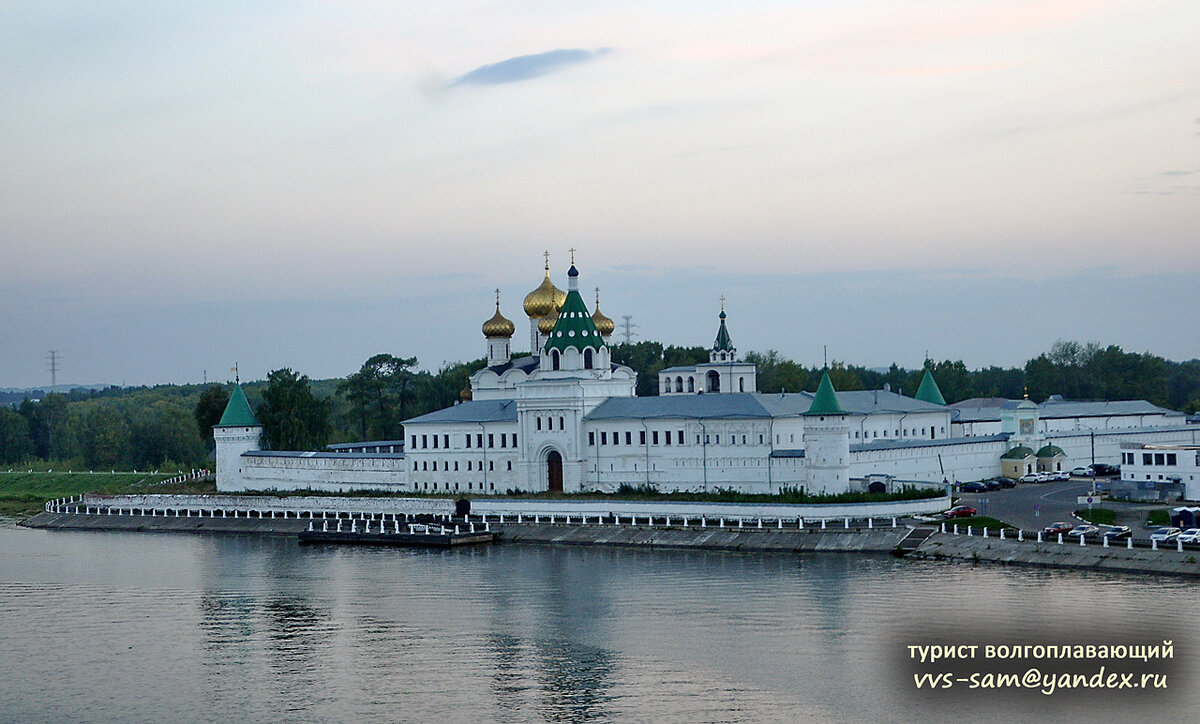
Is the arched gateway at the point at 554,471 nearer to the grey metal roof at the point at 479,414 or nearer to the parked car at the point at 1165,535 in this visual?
the grey metal roof at the point at 479,414

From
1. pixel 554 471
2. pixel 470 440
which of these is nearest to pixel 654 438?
pixel 554 471

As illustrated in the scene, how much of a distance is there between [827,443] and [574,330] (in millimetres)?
12073

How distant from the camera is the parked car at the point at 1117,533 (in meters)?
41.1

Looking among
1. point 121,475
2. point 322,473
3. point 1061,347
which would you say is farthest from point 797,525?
point 1061,347

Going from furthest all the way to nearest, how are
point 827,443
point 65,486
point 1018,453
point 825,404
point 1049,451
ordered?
point 65,486
point 1049,451
point 1018,453
point 827,443
point 825,404

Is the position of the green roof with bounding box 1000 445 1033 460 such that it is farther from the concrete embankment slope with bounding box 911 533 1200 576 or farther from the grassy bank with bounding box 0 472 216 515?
the grassy bank with bounding box 0 472 216 515

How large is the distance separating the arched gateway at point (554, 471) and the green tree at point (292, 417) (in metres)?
17.6

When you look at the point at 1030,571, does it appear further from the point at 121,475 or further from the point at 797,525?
the point at 121,475

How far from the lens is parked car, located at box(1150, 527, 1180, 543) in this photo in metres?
39.6

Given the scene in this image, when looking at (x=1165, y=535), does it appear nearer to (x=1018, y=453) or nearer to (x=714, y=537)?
(x=714, y=537)

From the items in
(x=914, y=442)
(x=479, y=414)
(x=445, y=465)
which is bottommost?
(x=445, y=465)

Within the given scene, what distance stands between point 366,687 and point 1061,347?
276 feet

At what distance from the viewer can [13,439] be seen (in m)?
99.9

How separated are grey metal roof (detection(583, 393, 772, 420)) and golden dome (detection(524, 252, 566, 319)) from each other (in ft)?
36.1
